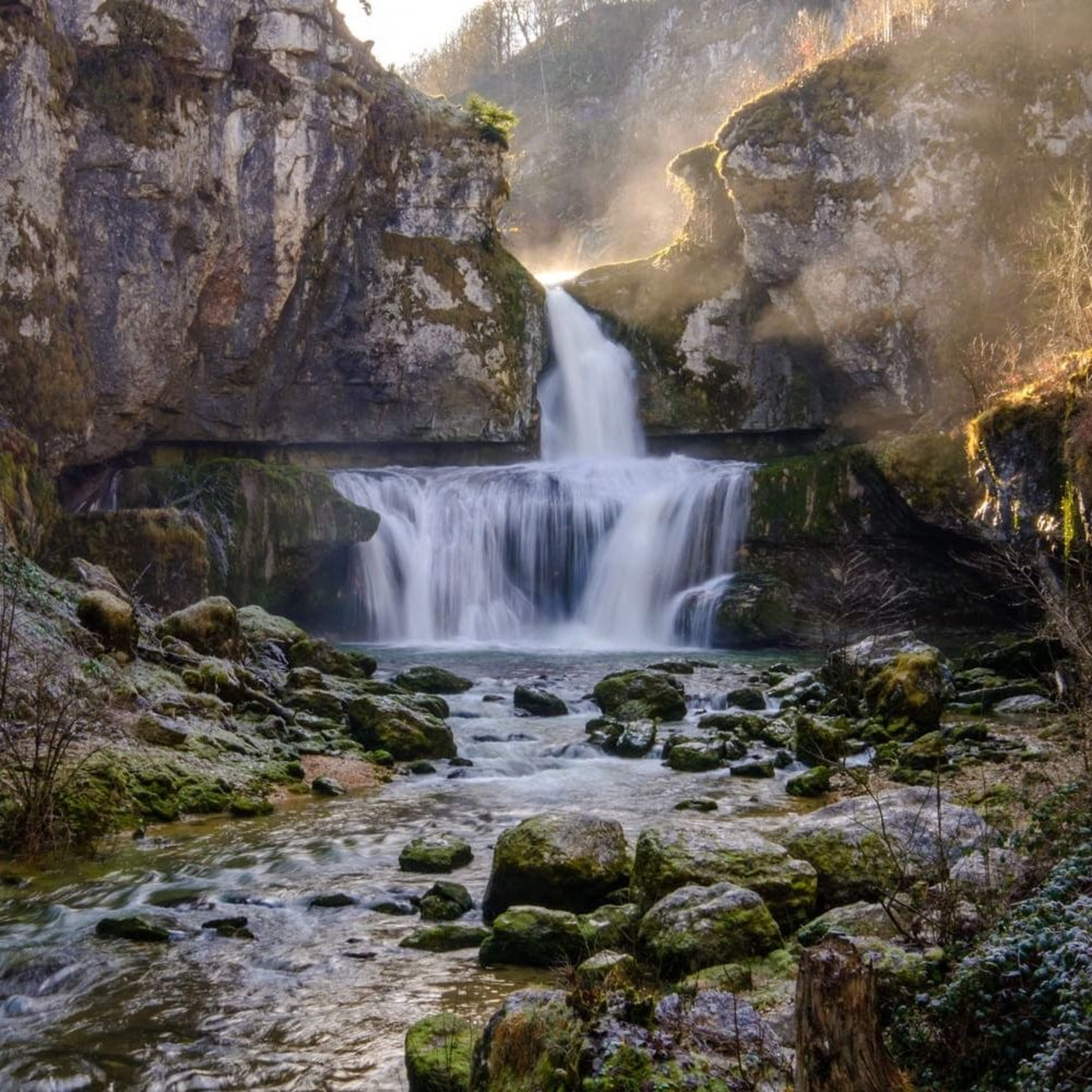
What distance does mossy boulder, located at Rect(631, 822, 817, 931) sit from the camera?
19.8 feet

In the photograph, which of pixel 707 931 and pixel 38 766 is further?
pixel 38 766

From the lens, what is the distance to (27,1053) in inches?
189

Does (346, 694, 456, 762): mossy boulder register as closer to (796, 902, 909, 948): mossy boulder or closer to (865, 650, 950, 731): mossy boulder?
(865, 650, 950, 731): mossy boulder

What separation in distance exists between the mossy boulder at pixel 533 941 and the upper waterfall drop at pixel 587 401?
2419 centimetres

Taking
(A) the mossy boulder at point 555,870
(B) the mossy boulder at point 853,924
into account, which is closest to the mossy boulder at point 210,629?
(A) the mossy boulder at point 555,870

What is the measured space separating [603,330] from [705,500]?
789 centimetres

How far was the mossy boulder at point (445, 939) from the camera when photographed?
6.20 meters

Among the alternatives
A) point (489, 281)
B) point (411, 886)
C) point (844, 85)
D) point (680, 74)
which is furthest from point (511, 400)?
point (680, 74)

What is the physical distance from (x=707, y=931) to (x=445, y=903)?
→ 2.07 meters

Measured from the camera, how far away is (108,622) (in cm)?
1150

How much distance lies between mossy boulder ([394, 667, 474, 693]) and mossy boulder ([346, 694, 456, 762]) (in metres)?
3.43

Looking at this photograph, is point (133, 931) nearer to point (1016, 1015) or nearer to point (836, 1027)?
point (836, 1027)

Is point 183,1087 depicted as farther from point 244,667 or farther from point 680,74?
point 680,74

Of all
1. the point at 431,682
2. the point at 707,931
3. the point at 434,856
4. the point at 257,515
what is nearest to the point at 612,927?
the point at 707,931
